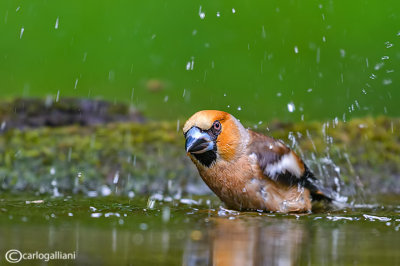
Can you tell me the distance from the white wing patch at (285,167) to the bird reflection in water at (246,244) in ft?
3.41

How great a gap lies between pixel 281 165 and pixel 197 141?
74 centimetres

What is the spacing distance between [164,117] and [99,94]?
1.01m

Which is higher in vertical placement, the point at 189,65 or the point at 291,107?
the point at 189,65

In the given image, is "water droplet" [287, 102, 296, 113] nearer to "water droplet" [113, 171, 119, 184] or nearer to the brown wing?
the brown wing

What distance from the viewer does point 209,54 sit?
28.5 ft

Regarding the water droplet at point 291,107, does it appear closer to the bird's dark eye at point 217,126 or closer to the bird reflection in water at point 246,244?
the bird's dark eye at point 217,126

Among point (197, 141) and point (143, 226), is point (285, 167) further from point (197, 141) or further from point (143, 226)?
point (143, 226)

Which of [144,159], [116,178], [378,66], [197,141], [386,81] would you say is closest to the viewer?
[197,141]

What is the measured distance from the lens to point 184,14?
891cm

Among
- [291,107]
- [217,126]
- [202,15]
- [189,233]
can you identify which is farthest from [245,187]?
[202,15]

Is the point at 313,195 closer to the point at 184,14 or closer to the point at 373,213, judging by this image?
the point at 373,213

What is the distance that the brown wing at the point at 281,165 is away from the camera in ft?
16.1

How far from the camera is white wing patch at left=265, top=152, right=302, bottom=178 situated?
491 cm

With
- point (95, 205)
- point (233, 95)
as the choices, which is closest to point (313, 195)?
point (95, 205)
